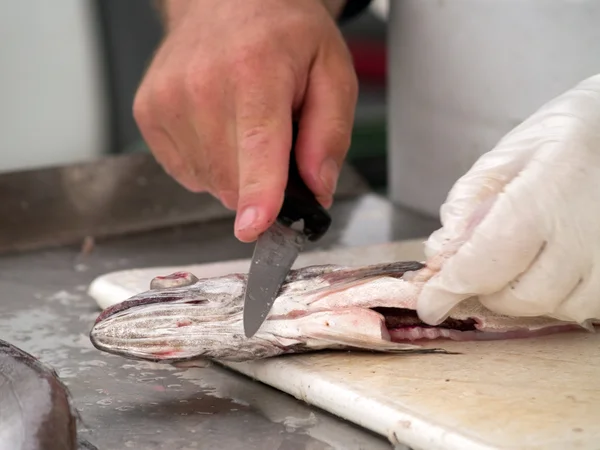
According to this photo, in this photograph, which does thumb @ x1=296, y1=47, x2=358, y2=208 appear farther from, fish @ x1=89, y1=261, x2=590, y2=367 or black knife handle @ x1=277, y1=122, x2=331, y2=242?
fish @ x1=89, y1=261, x2=590, y2=367

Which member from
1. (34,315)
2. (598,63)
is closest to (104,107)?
(34,315)

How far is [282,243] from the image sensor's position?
1.29 metres

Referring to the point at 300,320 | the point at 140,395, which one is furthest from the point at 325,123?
the point at 140,395

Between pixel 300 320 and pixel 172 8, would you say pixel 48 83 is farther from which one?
pixel 300 320

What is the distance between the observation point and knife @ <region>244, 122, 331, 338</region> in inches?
45.2

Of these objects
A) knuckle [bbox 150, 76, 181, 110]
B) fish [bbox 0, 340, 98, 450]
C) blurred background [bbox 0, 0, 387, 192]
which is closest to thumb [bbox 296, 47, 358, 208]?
knuckle [bbox 150, 76, 181, 110]

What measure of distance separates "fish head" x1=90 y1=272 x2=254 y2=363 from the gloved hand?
26cm

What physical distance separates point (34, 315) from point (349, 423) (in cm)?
68

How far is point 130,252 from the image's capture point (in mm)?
1976

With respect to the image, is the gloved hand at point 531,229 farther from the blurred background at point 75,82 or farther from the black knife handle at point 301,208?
the blurred background at point 75,82

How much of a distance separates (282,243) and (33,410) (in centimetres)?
54

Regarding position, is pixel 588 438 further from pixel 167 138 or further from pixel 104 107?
pixel 104 107

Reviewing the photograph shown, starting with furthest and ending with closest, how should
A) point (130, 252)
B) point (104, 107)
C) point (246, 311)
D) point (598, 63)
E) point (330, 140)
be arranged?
point (104, 107) < point (130, 252) < point (598, 63) < point (330, 140) < point (246, 311)

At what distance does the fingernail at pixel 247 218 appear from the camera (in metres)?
1.26
